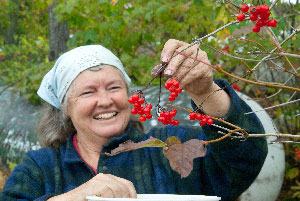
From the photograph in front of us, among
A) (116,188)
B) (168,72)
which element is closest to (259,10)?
(168,72)

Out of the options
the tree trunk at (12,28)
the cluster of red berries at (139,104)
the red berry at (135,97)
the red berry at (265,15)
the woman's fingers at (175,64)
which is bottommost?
the cluster of red berries at (139,104)

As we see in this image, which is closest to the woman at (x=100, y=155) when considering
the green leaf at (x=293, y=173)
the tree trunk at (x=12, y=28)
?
the green leaf at (x=293, y=173)

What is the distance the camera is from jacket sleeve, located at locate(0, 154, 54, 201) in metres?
2.04

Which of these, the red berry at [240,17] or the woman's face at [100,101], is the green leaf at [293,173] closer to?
the woman's face at [100,101]

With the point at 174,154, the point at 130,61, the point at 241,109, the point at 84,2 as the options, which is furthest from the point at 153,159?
the point at 84,2

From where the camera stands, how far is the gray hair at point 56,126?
249 cm

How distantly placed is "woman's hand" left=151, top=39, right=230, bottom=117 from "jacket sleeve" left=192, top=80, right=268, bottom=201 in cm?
5

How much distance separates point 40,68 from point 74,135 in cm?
192

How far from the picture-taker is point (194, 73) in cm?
145

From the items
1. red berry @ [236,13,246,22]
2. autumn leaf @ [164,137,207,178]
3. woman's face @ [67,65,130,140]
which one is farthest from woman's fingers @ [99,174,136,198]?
red berry @ [236,13,246,22]

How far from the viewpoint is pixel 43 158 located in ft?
7.52

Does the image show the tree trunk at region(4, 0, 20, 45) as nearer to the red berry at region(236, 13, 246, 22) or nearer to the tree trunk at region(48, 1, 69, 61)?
the tree trunk at region(48, 1, 69, 61)

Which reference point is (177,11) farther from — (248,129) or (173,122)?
(173,122)

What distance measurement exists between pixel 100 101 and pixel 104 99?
25 millimetres
